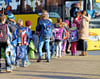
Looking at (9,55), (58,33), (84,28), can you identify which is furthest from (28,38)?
(84,28)

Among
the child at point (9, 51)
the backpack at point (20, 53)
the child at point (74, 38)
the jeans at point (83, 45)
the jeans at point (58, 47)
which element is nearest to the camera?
the child at point (9, 51)

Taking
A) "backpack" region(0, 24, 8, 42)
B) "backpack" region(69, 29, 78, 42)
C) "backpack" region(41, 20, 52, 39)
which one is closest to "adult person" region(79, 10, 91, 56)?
"backpack" region(69, 29, 78, 42)

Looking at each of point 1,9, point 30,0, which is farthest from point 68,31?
point 1,9

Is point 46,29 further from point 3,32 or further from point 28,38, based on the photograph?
point 3,32

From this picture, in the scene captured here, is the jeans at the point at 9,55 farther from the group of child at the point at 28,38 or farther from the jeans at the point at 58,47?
the jeans at the point at 58,47

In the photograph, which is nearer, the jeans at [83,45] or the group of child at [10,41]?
the group of child at [10,41]

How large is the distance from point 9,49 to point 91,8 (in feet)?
21.1

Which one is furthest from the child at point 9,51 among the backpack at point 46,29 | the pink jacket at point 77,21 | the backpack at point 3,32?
the pink jacket at point 77,21

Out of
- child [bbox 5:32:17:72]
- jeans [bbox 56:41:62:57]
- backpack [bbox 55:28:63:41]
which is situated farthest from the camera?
jeans [bbox 56:41:62:57]

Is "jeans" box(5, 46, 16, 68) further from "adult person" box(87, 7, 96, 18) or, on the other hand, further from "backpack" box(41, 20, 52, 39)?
"adult person" box(87, 7, 96, 18)

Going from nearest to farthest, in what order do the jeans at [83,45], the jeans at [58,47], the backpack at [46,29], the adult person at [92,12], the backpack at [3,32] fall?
the backpack at [3,32] → the backpack at [46,29] → the jeans at [58,47] → the jeans at [83,45] → the adult person at [92,12]

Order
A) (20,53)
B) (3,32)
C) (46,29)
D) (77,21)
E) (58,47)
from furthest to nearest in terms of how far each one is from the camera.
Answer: (77,21) → (58,47) → (46,29) → (20,53) → (3,32)

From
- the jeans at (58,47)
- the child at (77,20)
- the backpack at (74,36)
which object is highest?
the child at (77,20)

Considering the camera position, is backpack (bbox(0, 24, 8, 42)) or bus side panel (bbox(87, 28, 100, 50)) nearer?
backpack (bbox(0, 24, 8, 42))
